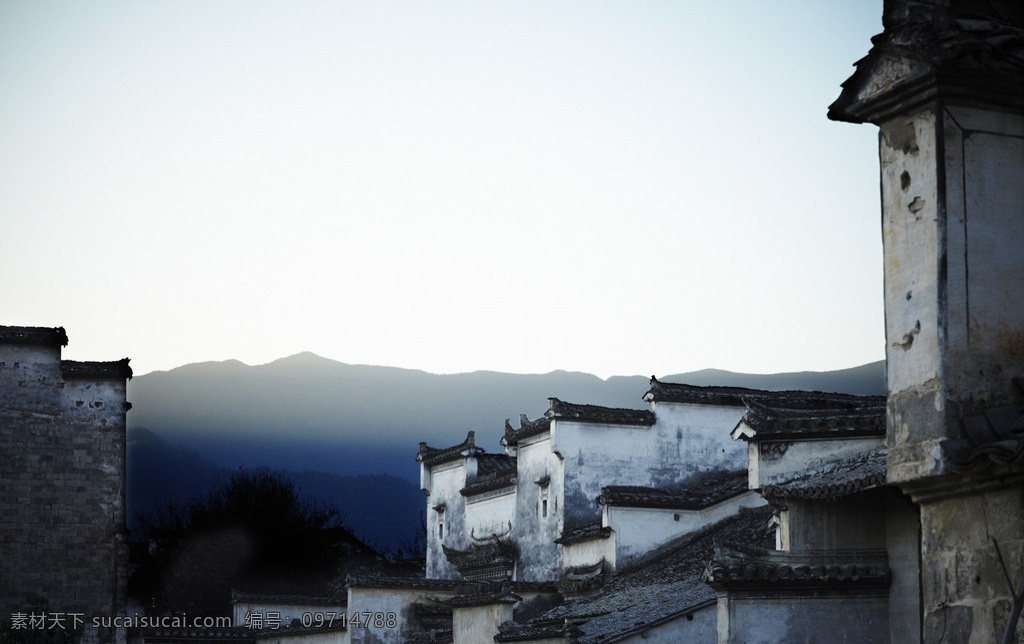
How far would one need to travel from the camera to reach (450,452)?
38031 millimetres

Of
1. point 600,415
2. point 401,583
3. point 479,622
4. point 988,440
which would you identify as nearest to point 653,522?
point 600,415

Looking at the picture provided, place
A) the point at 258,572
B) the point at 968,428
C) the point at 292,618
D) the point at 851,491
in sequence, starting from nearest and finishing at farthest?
the point at 968,428 < the point at 851,491 < the point at 292,618 < the point at 258,572

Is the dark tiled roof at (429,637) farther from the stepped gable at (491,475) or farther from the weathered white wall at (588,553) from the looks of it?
the stepped gable at (491,475)

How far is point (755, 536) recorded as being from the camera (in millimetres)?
23844

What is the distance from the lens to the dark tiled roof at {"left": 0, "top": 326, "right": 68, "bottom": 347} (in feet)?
106

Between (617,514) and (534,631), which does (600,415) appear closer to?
(617,514)

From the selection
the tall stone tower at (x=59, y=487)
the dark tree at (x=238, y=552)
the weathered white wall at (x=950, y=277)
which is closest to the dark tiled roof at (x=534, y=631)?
the tall stone tower at (x=59, y=487)

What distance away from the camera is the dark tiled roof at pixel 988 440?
761cm

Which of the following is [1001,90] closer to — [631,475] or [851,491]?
[851,491]

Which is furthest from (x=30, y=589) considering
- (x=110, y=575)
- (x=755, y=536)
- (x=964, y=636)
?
(x=964, y=636)

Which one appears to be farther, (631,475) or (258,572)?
(258,572)

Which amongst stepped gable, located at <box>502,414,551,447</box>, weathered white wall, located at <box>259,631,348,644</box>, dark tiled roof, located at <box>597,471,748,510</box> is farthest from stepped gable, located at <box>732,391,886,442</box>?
weathered white wall, located at <box>259,631,348,644</box>

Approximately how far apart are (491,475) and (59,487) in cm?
979

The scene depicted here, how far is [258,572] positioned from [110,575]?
22.3 meters
